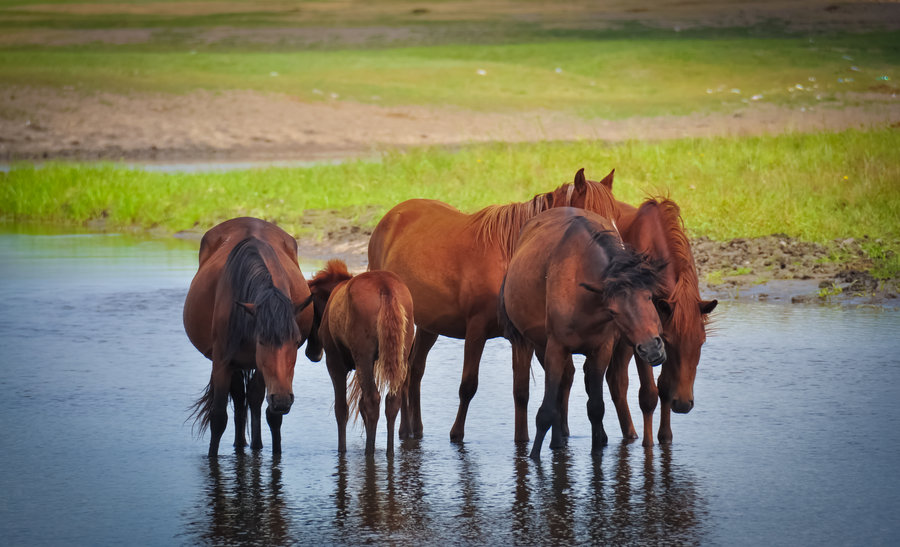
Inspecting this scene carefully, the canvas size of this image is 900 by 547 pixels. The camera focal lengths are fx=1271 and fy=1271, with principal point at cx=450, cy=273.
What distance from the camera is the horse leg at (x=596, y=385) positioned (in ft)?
22.8

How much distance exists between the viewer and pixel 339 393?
24.1 ft

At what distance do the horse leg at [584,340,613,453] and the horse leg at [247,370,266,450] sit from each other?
180 centimetres

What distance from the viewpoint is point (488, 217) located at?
8.05 meters

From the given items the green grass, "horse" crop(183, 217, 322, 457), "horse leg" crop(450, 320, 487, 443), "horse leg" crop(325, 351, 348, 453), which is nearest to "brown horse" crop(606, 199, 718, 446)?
"horse leg" crop(450, 320, 487, 443)

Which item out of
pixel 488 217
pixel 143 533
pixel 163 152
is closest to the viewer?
pixel 143 533

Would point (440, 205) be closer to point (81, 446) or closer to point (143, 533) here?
point (81, 446)

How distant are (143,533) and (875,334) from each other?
22.1 feet

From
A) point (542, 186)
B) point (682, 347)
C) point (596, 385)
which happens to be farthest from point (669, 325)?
point (542, 186)

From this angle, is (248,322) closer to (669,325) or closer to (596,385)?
(596,385)

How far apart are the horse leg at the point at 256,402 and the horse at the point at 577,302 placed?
146 centimetres

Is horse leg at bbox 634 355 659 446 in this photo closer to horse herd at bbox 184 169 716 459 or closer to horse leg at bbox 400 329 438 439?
horse herd at bbox 184 169 716 459

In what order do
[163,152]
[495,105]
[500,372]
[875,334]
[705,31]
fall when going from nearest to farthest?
1. [500,372]
2. [875,334]
3. [163,152]
4. [495,105]
5. [705,31]

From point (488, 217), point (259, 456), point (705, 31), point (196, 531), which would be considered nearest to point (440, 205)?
point (488, 217)

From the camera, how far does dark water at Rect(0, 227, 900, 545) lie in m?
5.86
